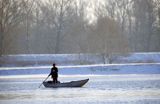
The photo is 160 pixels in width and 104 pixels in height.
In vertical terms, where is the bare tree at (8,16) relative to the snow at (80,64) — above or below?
above

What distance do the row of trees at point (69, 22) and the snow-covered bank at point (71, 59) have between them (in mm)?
2591

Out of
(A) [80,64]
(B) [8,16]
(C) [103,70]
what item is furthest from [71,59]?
(C) [103,70]

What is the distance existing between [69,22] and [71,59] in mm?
18017

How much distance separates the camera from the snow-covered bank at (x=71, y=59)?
75375 millimetres

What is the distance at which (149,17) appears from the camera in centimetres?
9912

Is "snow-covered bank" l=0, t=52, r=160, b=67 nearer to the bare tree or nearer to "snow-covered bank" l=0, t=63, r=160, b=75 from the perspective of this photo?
the bare tree

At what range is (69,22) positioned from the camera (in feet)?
318

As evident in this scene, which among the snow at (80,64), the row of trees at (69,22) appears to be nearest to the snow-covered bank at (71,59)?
the snow at (80,64)

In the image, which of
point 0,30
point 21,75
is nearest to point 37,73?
point 21,75

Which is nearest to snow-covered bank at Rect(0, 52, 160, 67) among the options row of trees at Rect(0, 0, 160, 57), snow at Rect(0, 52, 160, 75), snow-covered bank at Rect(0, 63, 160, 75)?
snow at Rect(0, 52, 160, 75)

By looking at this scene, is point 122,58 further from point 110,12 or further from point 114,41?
point 110,12

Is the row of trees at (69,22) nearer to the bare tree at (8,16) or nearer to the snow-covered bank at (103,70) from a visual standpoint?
the bare tree at (8,16)

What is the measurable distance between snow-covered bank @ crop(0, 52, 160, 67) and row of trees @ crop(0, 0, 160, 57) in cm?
259

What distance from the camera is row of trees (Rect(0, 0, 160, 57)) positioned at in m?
86.2
